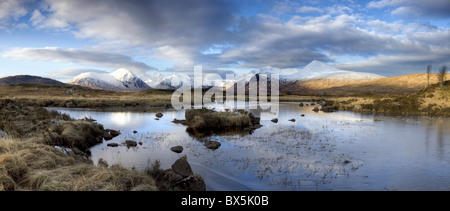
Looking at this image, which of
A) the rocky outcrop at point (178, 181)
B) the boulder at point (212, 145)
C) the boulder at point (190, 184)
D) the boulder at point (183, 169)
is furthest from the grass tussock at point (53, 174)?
the boulder at point (212, 145)

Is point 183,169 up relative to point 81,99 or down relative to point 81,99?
down

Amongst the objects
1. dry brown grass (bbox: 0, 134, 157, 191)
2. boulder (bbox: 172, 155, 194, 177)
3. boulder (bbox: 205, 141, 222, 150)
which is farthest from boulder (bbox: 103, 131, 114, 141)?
boulder (bbox: 172, 155, 194, 177)

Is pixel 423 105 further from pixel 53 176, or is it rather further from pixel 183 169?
pixel 53 176

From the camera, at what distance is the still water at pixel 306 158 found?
9117mm

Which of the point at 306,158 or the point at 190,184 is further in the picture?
the point at 306,158

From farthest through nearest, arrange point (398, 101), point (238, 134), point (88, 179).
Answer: point (398, 101), point (238, 134), point (88, 179)

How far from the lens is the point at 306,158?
12281 mm

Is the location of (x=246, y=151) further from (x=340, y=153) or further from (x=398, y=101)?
(x=398, y=101)

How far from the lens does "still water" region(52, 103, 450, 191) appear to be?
9117mm

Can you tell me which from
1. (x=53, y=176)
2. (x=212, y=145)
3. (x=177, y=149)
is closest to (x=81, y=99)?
(x=177, y=149)
